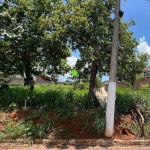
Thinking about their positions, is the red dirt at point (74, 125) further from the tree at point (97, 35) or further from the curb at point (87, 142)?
the tree at point (97, 35)

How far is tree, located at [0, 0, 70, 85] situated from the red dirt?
2.21 m

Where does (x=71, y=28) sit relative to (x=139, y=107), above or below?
above

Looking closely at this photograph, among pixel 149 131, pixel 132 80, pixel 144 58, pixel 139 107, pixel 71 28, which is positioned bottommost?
pixel 149 131

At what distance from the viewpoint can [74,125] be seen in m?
8.20

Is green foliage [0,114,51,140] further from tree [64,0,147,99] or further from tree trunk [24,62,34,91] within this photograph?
tree trunk [24,62,34,91]

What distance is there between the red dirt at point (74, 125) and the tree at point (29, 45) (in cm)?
221

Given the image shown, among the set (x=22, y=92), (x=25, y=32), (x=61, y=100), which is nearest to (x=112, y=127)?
(x=61, y=100)

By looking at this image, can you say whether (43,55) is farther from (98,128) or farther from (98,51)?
(98,128)

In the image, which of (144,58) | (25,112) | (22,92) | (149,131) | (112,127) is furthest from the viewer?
(22,92)

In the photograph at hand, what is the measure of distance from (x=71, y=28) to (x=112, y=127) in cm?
370

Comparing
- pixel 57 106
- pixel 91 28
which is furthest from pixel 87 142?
pixel 91 28

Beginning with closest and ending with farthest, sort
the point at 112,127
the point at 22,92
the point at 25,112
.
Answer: the point at 112,127 < the point at 25,112 < the point at 22,92

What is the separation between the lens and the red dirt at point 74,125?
309 inches

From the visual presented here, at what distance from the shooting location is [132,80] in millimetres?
9758
